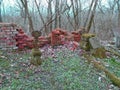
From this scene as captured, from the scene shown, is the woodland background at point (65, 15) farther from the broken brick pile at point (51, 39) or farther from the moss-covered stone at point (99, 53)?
the moss-covered stone at point (99, 53)

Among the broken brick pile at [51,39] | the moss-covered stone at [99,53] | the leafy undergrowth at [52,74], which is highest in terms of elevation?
the broken brick pile at [51,39]

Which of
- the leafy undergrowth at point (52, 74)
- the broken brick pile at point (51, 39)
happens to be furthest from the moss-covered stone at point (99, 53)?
the broken brick pile at point (51, 39)

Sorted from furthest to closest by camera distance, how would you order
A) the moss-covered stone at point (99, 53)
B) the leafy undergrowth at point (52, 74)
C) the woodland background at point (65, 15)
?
the woodland background at point (65, 15) → the moss-covered stone at point (99, 53) → the leafy undergrowth at point (52, 74)

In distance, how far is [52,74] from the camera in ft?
16.9

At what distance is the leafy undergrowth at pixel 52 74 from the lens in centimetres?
Result: 441

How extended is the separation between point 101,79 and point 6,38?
3.97 meters

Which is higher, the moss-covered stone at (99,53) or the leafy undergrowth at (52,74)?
the moss-covered stone at (99,53)

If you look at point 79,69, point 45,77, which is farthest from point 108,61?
point 45,77

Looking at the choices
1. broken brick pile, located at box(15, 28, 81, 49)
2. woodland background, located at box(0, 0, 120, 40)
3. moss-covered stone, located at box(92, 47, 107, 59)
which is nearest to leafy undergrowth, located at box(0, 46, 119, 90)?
moss-covered stone, located at box(92, 47, 107, 59)

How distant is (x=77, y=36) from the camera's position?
29.1ft

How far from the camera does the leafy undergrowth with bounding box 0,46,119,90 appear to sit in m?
4.41

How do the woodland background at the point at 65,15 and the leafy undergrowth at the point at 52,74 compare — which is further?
the woodland background at the point at 65,15

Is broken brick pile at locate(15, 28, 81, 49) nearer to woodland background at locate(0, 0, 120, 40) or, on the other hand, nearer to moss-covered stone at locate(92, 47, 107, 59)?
moss-covered stone at locate(92, 47, 107, 59)

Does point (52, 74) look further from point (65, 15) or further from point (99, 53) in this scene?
point (65, 15)
